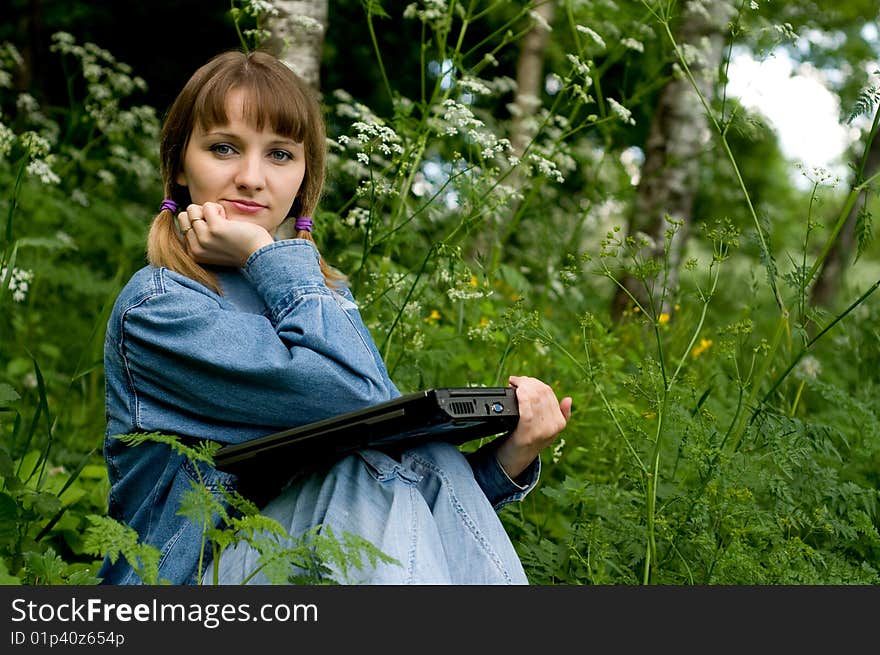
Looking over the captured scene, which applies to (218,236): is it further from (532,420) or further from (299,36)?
(299,36)

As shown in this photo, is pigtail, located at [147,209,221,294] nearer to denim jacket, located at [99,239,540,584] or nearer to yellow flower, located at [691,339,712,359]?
denim jacket, located at [99,239,540,584]

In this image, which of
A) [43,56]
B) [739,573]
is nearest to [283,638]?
[739,573]

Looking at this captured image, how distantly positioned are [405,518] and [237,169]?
85 cm

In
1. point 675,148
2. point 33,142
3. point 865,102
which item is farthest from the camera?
point 675,148

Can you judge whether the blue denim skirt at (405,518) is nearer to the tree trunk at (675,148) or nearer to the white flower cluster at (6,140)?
the white flower cluster at (6,140)

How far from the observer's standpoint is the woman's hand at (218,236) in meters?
2.07

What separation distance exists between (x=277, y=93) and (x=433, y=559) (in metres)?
1.07

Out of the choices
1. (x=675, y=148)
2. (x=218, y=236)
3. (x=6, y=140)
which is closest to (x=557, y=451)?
(x=218, y=236)

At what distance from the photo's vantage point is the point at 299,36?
3.69 m

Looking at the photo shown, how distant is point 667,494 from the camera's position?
248cm

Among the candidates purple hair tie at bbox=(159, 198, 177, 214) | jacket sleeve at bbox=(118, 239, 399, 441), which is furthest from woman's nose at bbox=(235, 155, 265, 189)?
jacket sleeve at bbox=(118, 239, 399, 441)

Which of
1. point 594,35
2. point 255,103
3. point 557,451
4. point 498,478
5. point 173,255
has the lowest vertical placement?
point 557,451

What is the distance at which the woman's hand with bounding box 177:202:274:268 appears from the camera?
207cm

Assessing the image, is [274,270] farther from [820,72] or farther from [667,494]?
[820,72]
